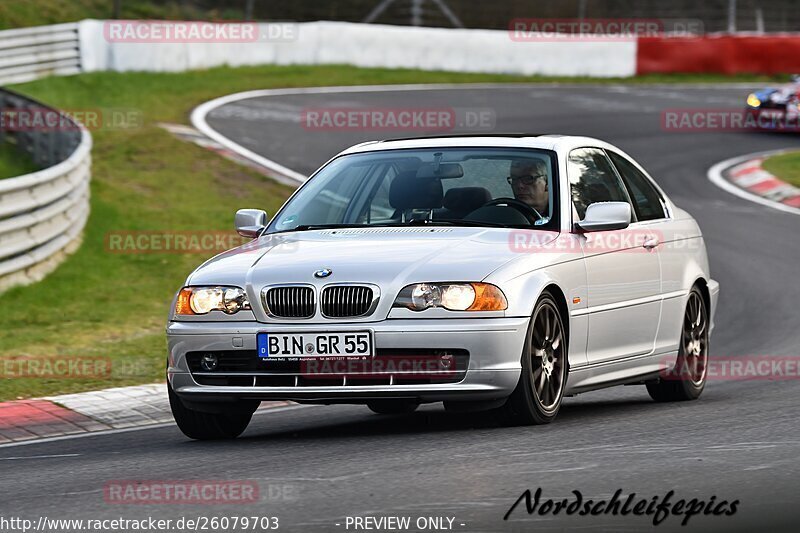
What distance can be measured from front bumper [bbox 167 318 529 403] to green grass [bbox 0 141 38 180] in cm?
1097

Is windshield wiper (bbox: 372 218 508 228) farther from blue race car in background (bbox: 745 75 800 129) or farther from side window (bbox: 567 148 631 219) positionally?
blue race car in background (bbox: 745 75 800 129)

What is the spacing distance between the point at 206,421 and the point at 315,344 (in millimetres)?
1054

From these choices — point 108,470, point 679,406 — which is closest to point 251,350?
point 108,470

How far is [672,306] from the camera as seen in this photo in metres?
9.10

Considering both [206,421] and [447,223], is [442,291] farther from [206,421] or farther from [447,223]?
[206,421]

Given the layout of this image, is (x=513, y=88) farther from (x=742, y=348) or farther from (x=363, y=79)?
(x=742, y=348)

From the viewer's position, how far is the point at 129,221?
17.1 m

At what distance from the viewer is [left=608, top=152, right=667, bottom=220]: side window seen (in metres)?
9.17

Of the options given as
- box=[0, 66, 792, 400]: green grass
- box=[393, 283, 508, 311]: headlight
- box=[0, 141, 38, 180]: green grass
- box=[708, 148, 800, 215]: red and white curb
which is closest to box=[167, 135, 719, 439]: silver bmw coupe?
box=[393, 283, 508, 311]: headlight

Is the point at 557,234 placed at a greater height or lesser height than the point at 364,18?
greater

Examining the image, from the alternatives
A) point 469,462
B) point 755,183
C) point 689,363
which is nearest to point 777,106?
point 755,183

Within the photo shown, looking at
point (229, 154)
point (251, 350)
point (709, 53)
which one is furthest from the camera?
point (709, 53)

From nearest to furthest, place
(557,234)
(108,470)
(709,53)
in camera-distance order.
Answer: (108,470)
(557,234)
(709,53)

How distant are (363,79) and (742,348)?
21.1 m
